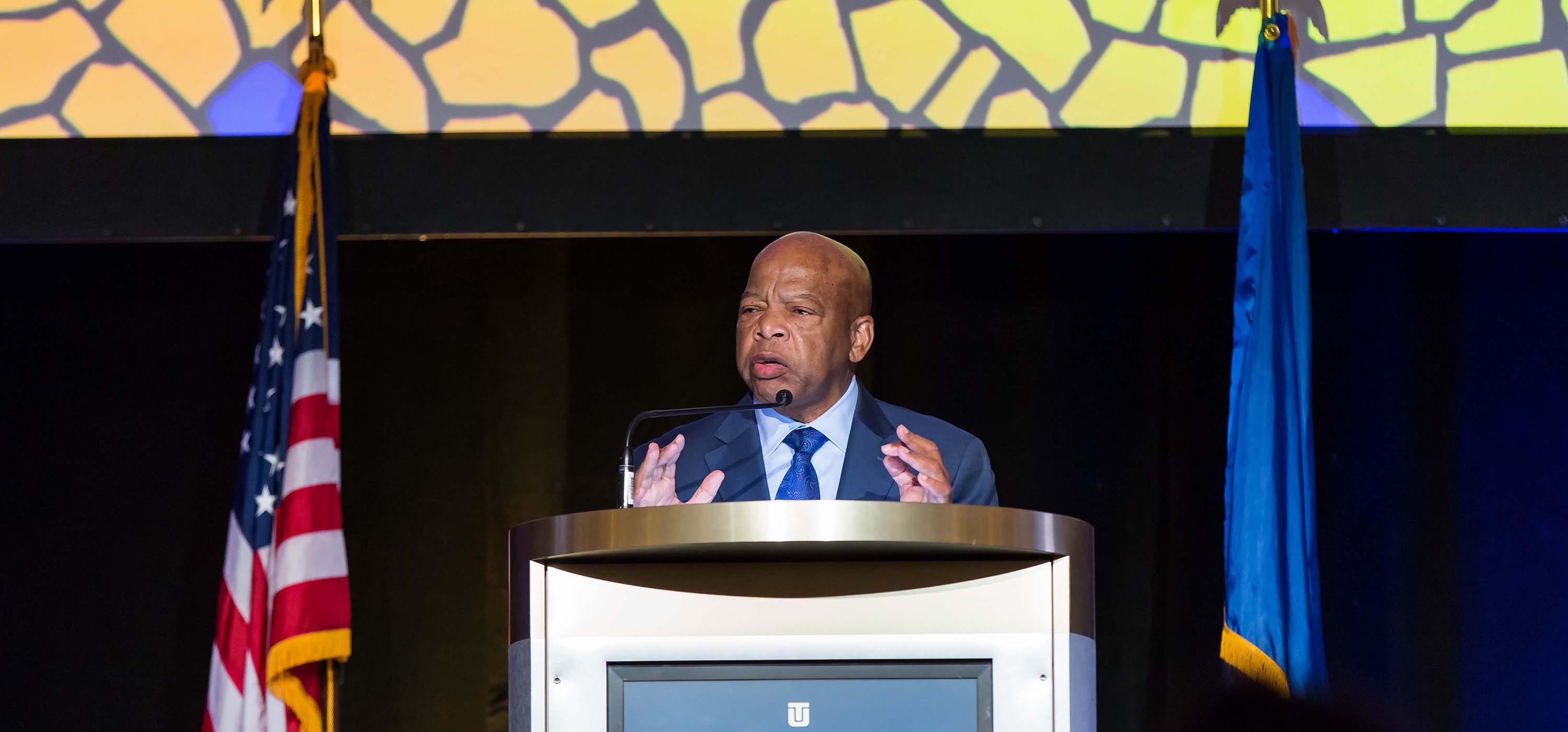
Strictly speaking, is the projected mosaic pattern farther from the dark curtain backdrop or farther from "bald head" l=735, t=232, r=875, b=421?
"bald head" l=735, t=232, r=875, b=421

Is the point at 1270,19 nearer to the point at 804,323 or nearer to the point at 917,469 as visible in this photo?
the point at 804,323

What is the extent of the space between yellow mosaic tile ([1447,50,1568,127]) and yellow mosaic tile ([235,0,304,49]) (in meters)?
2.96

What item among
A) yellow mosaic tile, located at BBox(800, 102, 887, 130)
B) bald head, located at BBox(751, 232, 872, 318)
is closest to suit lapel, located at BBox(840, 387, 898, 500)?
bald head, located at BBox(751, 232, 872, 318)

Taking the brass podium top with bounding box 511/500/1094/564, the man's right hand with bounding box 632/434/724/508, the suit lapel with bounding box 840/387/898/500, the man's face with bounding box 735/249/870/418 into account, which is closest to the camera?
the brass podium top with bounding box 511/500/1094/564

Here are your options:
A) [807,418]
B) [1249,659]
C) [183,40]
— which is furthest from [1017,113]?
[183,40]

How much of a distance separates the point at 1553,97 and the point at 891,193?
1.69m

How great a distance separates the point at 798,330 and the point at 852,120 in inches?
45.1

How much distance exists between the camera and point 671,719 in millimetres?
1796

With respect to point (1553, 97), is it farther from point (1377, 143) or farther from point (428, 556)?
point (428, 556)

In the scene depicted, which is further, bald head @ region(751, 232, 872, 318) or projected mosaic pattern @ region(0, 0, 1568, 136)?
projected mosaic pattern @ region(0, 0, 1568, 136)

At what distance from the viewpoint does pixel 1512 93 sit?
421cm

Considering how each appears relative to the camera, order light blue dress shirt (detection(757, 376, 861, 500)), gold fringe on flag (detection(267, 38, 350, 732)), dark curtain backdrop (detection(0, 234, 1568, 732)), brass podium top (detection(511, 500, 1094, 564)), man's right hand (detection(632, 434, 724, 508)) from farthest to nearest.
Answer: dark curtain backdrop (detection(0, 234, 1568, 732))
gold fringe on flag (detection(267, 38, 350, 732))
light blue dress shirt (detection(757, 376, 861, 500))
man's right hand (detection(632, 434, 724, 508))
brass podium top (detection(511, 500, 1094, 564))

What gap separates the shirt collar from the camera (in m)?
3.05

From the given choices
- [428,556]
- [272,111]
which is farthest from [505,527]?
[272,111]
